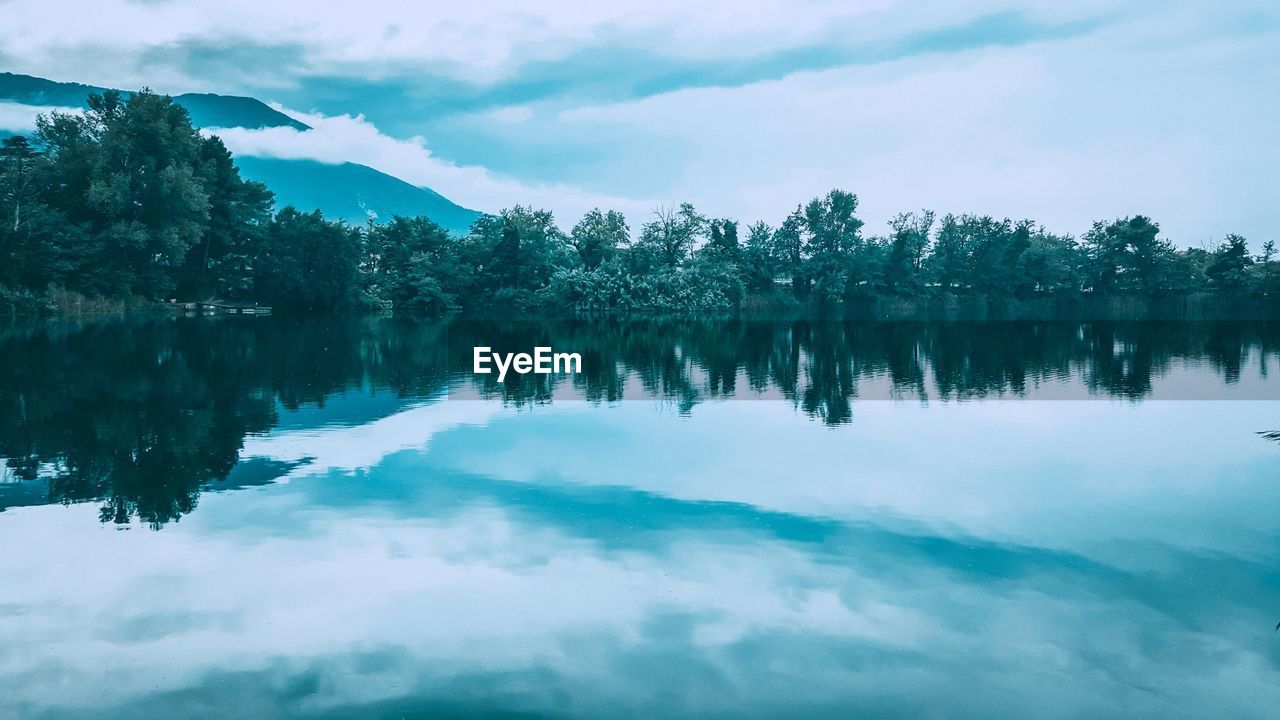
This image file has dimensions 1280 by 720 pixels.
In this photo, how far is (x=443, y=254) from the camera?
8812 centimetres

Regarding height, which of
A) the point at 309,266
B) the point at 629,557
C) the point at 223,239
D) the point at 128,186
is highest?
the point at 128,186

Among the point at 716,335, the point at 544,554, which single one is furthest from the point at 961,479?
the point at 716,335

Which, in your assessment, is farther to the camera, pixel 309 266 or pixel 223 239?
pixel 223 239

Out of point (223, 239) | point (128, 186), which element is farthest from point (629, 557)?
point (223, 239)

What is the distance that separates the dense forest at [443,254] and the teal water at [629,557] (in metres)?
50.7

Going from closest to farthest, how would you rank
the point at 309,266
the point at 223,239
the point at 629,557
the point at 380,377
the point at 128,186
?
the point at 629,557
the point at 380,377
the point at 128,186
the point at 309,266
the point at 223,239

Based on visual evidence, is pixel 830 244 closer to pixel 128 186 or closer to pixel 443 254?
pixel 443 254

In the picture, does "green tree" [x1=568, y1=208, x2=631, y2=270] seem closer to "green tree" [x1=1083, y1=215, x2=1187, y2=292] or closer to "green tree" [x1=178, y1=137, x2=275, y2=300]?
"green tree" [x1=178, y1=137, x2=275, y2=300]

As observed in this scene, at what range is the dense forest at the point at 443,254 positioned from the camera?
65312 mm

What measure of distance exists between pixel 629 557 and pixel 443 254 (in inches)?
3208

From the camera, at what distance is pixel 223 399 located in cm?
2252

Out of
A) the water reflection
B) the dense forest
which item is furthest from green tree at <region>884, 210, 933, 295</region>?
the water reflection

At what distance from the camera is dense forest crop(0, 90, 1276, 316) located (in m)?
65.3

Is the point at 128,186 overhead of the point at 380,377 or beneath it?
overhead
